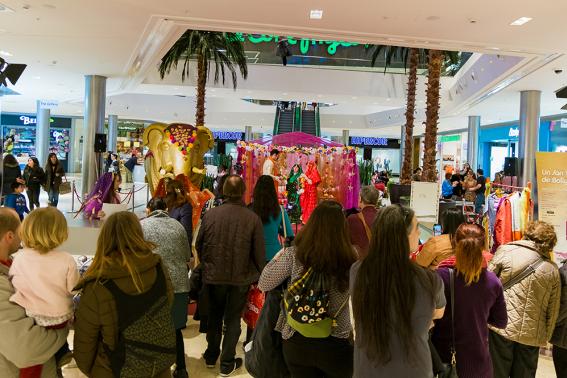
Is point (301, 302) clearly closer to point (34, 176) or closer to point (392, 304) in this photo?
point (392, 304)

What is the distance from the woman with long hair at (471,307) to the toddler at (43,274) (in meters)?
1.84

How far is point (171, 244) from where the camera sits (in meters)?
3.38

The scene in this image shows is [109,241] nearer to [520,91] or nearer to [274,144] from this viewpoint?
[274,144]

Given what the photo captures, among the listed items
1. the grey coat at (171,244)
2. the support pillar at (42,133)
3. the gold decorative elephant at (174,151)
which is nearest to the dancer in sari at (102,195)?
the gold decorative elephant at (174,151)

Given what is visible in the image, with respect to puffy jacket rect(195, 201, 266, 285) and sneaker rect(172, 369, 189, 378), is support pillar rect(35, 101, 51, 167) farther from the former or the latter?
sneaker rect(172, 369, 189, 378)

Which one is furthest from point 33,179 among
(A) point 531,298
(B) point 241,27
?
(A) point 531,298

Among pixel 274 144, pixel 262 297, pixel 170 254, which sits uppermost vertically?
pixel 274 144

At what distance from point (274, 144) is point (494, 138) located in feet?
49.4

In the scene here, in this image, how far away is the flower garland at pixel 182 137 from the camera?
830cm

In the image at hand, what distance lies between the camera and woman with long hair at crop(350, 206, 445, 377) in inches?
77.4

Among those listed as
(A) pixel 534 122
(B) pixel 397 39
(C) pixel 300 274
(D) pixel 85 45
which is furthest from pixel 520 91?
(C) pixel 300 274

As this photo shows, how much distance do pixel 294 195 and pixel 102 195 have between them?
4079 millimetres

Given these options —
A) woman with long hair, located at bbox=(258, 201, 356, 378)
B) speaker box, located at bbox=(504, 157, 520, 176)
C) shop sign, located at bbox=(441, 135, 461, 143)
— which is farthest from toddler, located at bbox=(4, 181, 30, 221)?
shop sign, located at bbox=(441, 135, 461, 143)

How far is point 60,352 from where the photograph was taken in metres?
2.59
